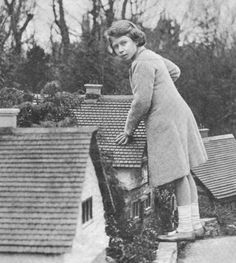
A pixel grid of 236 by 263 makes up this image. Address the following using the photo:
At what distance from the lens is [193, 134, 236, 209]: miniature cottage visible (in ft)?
58.2

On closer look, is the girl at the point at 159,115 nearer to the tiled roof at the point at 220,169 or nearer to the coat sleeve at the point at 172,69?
the coat sleeve at the point at 172,69

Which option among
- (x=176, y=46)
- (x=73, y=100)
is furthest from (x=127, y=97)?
(x=176, y=46)

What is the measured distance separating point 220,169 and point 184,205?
13.1 metres

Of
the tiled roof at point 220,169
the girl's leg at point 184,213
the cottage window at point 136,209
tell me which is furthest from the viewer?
the tiled roof at point 220,169

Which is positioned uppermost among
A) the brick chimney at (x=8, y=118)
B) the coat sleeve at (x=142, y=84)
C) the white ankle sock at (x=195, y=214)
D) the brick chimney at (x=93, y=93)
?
the coat sleeve at (x=142, y=84)

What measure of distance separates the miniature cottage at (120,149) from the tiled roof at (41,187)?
324 cm

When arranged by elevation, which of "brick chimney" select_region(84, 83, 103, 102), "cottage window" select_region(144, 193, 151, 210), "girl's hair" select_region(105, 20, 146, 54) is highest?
"girl's hair" select_region(105, 20, 146, 54)

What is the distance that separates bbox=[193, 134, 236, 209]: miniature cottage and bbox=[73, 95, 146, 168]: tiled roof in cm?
524

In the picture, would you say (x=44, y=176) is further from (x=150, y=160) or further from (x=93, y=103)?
(x=93, y=103)

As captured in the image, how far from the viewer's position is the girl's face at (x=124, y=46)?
6196 mm

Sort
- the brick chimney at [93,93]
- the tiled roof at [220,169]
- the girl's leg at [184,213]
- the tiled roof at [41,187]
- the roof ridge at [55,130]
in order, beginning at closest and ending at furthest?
1. the tiled roof at [41,187]
2. the girl's leg at [184,213]
3. the roof ridge at [55,130]
4. the brick chimney at [93,93]
5. the tiled roof at [220,169]

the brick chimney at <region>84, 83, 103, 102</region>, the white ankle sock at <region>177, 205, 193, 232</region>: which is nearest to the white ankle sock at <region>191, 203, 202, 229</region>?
the white ankle sock at <region>177, 205, 193, 232</region>

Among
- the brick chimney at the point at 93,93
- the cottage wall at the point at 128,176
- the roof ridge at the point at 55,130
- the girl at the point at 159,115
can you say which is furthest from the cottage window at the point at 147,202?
the girl at the point at 159,115

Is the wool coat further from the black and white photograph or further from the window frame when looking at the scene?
the window frame
